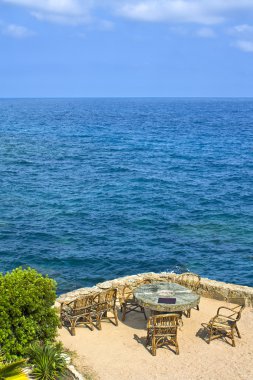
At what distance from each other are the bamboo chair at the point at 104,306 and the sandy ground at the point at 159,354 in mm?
291

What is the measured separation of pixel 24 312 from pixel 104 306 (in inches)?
119

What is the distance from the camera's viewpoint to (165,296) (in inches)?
608

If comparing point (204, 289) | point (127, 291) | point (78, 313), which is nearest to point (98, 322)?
point (78, 313)

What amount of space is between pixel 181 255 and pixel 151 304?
13.9 meters

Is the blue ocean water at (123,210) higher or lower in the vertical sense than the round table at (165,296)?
lower

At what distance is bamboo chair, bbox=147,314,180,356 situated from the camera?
46.5ft

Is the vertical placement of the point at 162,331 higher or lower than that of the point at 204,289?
higher

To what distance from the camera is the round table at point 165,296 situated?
14.7m

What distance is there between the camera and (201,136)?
8788 cm

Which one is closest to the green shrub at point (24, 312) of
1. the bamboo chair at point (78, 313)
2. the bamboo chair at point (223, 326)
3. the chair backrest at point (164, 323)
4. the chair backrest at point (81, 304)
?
the bamboo chair at point (78, 313)

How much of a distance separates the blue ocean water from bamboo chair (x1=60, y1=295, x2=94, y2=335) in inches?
340

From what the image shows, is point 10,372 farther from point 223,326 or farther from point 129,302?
point 223,326

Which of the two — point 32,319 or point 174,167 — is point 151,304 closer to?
point 32,319

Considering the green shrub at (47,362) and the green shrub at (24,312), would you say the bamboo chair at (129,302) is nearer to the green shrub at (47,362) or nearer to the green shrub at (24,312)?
the green shrub at (24,312)
